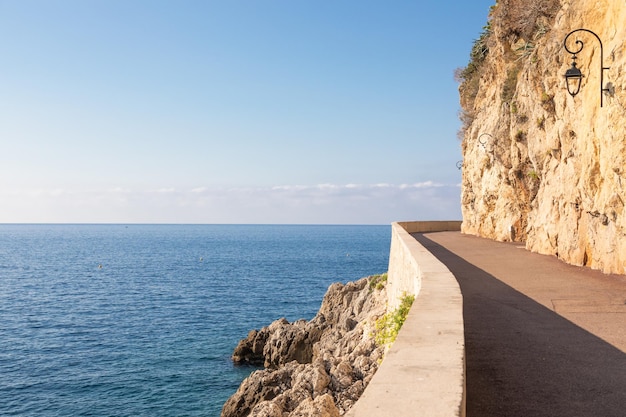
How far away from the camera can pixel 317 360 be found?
13.3 meters

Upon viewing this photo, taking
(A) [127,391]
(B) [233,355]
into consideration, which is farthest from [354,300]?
(A) [127,391]

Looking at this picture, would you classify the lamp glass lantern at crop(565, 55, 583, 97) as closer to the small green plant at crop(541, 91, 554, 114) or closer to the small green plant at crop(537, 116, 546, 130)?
the small green plant at crop(541, 91, 554, 114)

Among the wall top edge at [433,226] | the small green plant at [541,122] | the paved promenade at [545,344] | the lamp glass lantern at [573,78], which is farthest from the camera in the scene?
the wall top edge at [433,226]

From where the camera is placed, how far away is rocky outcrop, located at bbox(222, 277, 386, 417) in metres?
10.6

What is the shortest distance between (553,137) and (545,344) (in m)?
12.0

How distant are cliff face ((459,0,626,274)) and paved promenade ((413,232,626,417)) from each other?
2.22 meters

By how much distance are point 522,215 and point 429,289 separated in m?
18.6

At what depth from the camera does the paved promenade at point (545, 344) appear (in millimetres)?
4500

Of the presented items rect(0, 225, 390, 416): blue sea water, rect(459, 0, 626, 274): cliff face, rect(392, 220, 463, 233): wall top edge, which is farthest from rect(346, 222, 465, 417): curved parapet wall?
rect(392, 220, 463, 233): wall top edge

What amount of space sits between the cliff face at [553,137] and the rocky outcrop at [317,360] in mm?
6362

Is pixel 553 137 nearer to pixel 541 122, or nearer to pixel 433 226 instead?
pixel 541 122

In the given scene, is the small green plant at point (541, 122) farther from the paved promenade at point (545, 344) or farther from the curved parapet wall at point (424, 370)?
the curved parapet wall at point (424, 370)

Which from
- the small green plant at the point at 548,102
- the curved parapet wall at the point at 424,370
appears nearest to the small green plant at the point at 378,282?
the small green plant at the point at 548,102

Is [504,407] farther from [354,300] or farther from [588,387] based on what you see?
[354,300]
